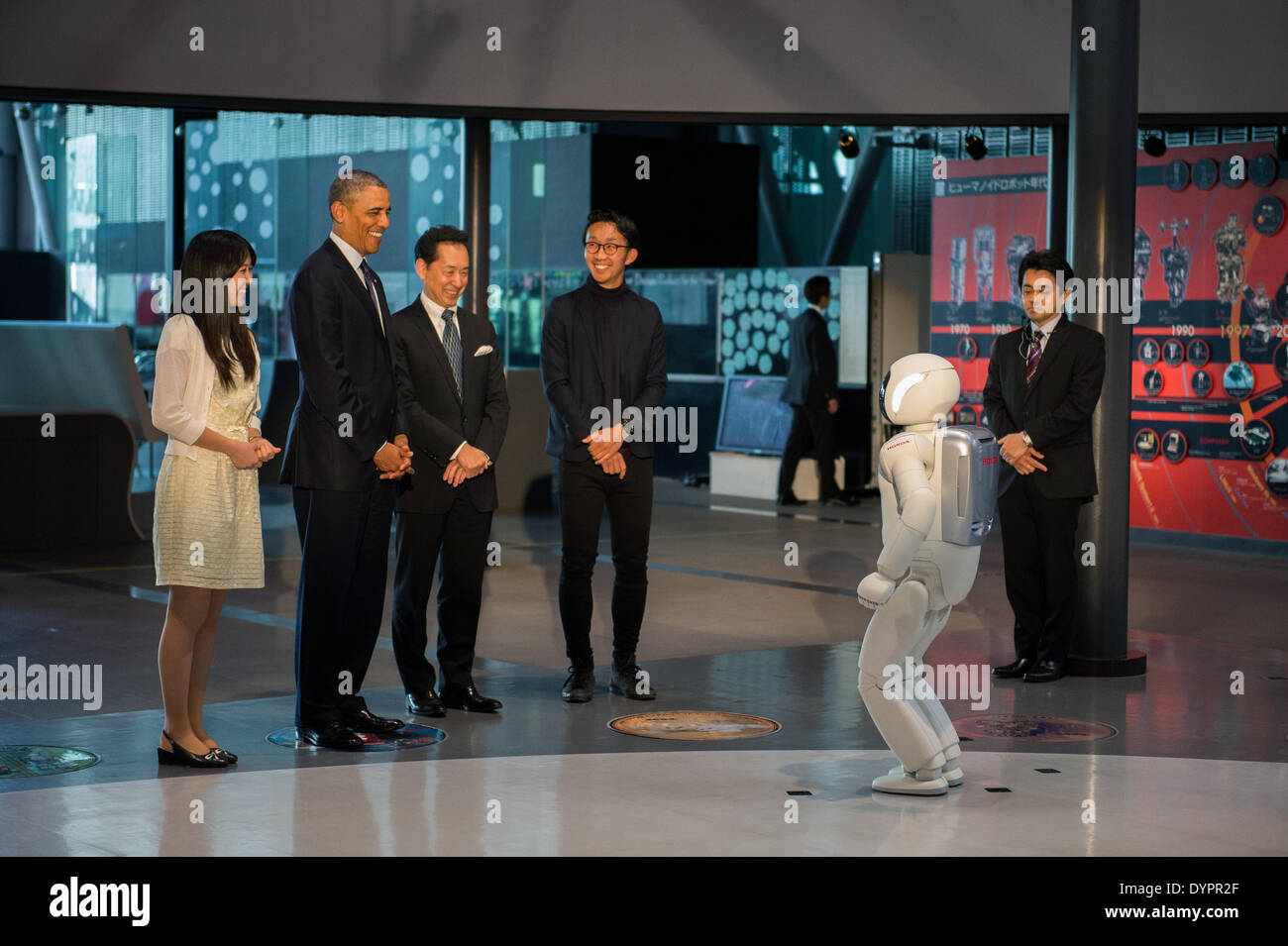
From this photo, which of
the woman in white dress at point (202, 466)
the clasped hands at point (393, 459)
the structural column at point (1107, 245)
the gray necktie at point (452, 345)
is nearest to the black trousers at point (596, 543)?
the gray necktie at point (452, 345)

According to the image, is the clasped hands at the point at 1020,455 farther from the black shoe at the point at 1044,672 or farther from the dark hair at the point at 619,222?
the dark hair at the point at 619,222

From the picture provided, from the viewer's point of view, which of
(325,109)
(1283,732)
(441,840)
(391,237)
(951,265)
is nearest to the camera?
(441,840)

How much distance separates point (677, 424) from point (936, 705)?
12.7 meters

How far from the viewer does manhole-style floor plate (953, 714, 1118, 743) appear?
596 cm

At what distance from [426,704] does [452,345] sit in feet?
4.26

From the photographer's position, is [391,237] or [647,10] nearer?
[647,10]

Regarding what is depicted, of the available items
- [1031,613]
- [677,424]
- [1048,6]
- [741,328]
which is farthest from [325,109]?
[677,424]

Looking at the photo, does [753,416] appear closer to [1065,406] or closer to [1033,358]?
[1033,358]

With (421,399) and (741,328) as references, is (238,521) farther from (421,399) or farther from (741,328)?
(741,328)

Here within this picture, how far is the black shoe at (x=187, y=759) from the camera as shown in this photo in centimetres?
531

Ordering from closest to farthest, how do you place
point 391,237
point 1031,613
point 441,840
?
point 441,840, point 1031,613, point 391,237

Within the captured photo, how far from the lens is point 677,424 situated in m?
17.7

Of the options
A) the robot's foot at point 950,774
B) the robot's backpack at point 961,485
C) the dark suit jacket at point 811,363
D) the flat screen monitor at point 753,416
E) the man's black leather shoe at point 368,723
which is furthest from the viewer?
the flat screen monitor at point 753,416

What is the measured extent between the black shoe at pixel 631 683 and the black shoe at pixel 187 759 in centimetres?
178
